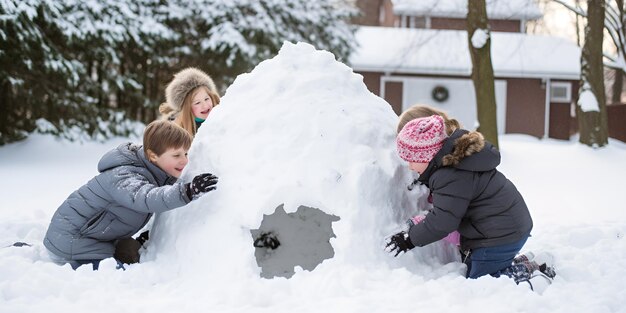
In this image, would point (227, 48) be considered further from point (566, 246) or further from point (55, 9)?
point (566, 246)

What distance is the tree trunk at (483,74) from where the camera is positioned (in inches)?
412

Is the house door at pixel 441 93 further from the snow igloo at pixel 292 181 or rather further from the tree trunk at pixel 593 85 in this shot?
the snow igloo at pixel 292 181

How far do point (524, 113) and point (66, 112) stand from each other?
14056 millimetres

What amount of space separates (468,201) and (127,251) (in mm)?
1968

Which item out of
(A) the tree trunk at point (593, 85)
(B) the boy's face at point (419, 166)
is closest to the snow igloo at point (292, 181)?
(B) the boy's face at point (419, 166)

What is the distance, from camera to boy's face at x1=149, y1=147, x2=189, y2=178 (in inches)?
140

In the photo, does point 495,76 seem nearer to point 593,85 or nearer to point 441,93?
point 441,93

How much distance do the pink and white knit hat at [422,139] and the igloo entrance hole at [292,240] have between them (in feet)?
1.67

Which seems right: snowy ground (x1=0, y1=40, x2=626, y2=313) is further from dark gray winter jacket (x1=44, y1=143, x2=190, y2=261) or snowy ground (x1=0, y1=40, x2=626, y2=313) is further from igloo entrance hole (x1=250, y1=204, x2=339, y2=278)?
dark gray winter jacket (x1=44, y1=143, x2=190, y2=261)

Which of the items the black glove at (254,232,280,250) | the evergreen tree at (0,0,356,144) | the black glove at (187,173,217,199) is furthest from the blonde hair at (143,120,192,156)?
the evergreen tree at (0,0,356,144)

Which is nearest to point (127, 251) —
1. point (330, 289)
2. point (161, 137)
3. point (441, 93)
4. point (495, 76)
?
point (161, 137)

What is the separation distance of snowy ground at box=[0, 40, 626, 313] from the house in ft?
47.6

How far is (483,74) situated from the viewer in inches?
413

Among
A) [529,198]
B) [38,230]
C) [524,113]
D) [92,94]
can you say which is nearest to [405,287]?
[38,230]
